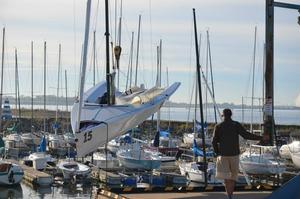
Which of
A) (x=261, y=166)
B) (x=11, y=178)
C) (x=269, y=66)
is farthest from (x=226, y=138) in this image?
(x=261, y=166)

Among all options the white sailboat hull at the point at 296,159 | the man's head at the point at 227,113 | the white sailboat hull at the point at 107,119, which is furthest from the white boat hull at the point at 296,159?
the man's head at the point at 227,113

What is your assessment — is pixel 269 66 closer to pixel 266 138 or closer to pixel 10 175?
pixel 266 138

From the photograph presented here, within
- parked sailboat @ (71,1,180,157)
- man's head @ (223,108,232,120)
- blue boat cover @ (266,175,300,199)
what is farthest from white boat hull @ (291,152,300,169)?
blue boat cover @ (266,175,300,199)

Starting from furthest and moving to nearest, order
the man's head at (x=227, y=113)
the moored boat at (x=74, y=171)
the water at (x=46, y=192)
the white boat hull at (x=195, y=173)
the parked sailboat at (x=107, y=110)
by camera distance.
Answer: the moored boat at (x=74, y=171) → the white boat hull at (x=195, y=173) → the water at (x=46, y=192) → the parked sailboat at (x=107, y=110) → the man's head at (x=227, y=113)

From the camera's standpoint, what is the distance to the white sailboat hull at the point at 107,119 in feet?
58.1

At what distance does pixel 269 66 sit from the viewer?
1380 cm

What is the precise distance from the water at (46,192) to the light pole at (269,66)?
55.4ft

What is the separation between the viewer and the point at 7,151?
44.1m

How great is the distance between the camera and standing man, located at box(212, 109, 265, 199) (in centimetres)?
1273

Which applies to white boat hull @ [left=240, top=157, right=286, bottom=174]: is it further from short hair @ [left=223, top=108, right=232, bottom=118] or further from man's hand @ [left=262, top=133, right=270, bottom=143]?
short hair @ [left=223, top=108, right=232, bottom=118]

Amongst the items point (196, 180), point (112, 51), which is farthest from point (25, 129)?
point (112, 51)

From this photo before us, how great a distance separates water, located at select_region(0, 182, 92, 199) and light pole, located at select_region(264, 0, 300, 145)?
16.9 metres

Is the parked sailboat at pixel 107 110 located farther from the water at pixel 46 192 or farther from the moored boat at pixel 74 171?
the moored boat at pixel 74 171

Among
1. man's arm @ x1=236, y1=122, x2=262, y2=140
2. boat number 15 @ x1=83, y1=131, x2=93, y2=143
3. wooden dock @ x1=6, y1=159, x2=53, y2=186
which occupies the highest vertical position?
man's arm @ x1=236, y1=122, x2=262, y2=140
